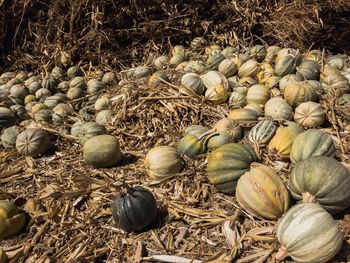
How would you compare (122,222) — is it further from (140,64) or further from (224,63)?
(140,64)

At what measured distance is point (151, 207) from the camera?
3.39 m

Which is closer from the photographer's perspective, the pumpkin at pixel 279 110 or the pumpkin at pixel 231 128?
the pumpkin at pixel 231 128

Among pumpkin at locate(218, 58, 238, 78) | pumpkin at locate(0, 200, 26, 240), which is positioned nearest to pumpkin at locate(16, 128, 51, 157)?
pumpkin at locate(0, 200, 26, 240)

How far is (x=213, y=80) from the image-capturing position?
5543 millimetres

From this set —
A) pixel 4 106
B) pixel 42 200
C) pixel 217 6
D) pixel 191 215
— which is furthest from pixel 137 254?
pixel 217 6

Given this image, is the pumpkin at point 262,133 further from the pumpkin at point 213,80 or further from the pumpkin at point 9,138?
the pumpkin at point 9,138

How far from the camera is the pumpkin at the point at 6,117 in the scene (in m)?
5.73

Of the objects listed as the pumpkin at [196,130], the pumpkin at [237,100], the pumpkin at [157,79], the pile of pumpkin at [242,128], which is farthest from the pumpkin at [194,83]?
the pumpkin at [196,130]

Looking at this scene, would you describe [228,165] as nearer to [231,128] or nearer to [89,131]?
[231,128]

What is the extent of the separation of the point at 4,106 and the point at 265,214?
4.91 metres

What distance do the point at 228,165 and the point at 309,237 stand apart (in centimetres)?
111

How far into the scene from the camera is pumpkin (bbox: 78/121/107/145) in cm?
484

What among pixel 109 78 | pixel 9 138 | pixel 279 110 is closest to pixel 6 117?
pixel 9 138

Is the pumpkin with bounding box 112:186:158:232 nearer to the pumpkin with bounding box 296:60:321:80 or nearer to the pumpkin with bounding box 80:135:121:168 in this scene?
the pumpkin with bounding box 80:135:121:168
